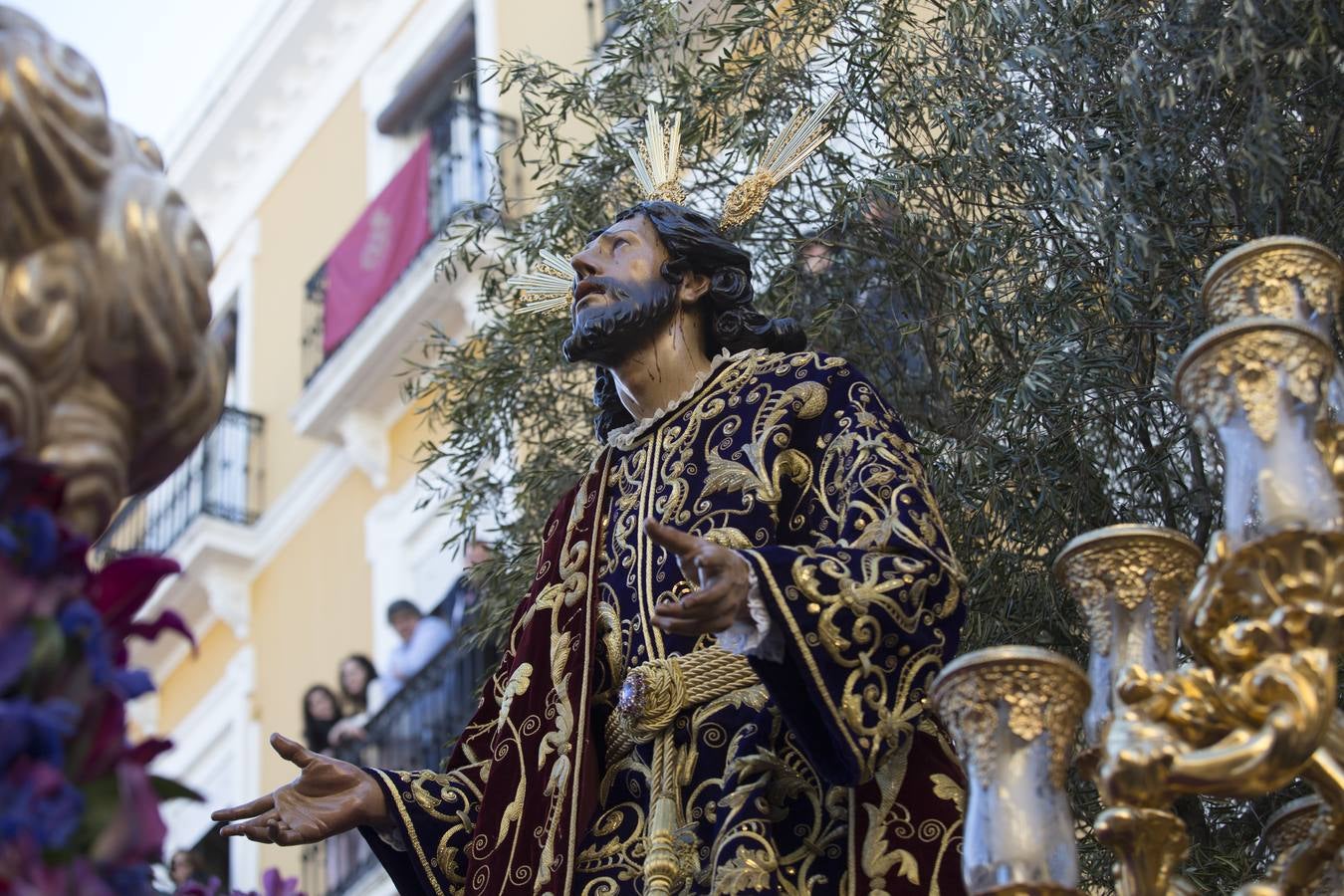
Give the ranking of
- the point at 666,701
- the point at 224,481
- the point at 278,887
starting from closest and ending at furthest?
the point at 278,887
the point at 666,701
the point at 224,481

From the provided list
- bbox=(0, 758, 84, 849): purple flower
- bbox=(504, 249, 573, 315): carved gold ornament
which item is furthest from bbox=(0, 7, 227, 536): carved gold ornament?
bbox=(504, 249, 573, 315): carved gold ornament

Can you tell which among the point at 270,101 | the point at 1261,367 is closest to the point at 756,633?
the point at 1261,367

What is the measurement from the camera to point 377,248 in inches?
645

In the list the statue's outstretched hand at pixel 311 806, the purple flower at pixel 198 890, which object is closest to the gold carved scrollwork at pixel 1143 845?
the purple flower at pixel 198 890

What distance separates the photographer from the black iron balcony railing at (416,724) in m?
13.2

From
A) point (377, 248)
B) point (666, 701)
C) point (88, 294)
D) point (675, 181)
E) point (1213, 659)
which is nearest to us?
point (88, 294)

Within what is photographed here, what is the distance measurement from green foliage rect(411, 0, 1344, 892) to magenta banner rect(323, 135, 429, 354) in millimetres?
7642

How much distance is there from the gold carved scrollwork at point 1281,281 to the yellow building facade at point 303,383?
34.5ft

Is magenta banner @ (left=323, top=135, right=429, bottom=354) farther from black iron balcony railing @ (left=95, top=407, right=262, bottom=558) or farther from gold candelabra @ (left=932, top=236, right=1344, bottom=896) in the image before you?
gold candelabra @ (left=932, top=236, right=1344, bottom=896)

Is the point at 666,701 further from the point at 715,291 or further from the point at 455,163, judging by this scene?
the point at 455,163

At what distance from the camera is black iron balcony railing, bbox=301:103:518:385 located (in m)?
15.4

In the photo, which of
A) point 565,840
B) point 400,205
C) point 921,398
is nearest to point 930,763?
point 565,840

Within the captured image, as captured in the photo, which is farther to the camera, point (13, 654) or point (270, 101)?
point (270, 101)

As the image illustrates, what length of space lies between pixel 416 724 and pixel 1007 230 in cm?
730
